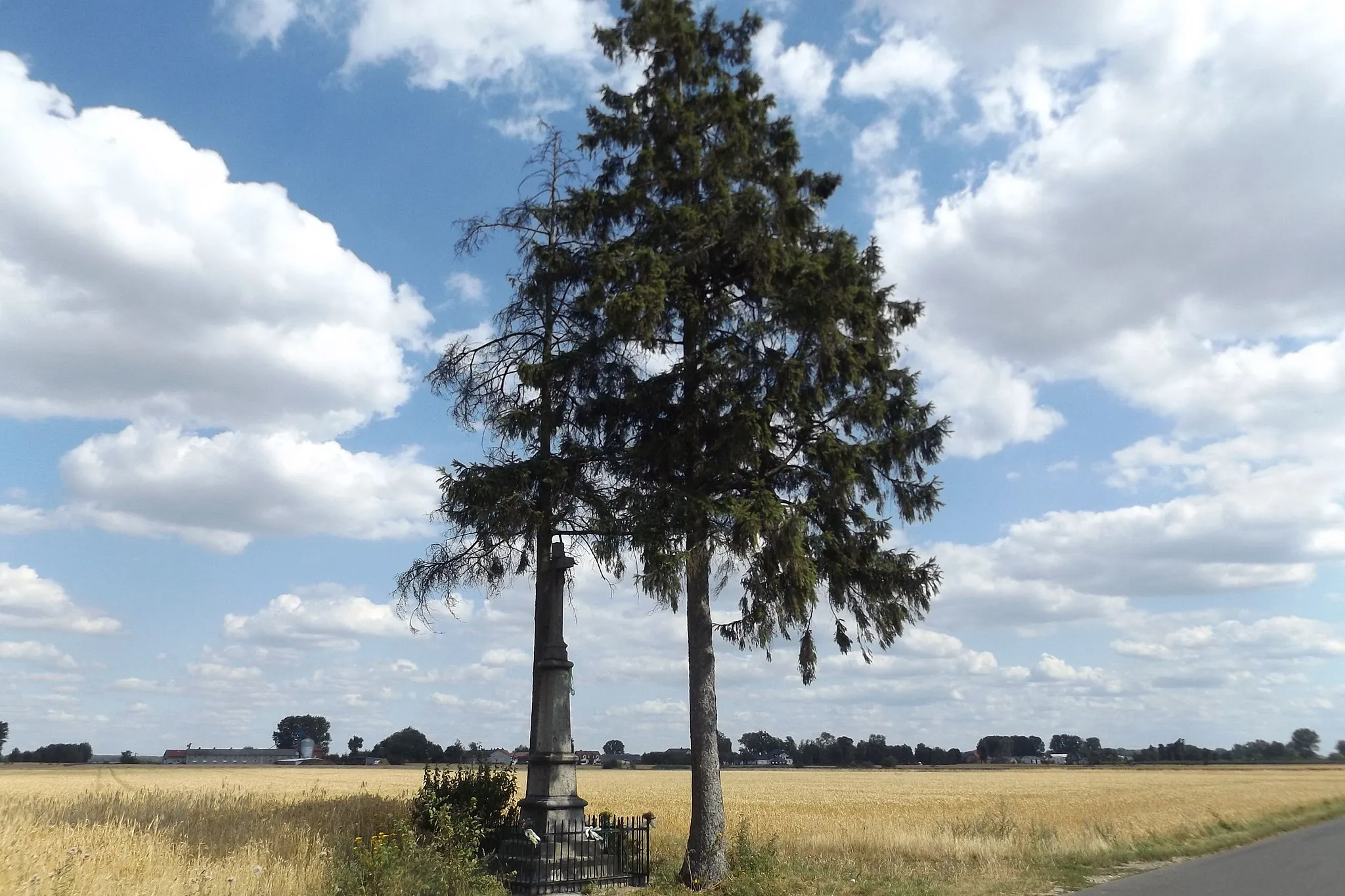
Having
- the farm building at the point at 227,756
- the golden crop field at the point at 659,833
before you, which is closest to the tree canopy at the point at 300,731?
the farm building at the point at 227,756

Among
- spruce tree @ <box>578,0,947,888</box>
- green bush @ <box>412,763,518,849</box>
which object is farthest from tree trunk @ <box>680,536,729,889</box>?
green bush @ <box>412,763,518,849</box>

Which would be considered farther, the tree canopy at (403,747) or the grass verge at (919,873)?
the tree canopy at (403,747)

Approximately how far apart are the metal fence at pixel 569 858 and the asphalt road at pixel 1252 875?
6.81 m

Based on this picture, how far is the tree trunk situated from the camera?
44.1 feet

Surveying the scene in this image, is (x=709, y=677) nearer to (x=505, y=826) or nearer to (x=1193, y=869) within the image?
(x=505, y=826)

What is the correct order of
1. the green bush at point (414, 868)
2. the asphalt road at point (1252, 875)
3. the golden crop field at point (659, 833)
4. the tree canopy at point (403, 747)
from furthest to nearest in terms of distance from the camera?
the tree canopy at point (403, 747)
the asphalt road at point (1252, 875)
the green bush at point (414, 868)
the golden crop field at point (659, 833)

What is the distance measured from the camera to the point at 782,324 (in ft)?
48.5

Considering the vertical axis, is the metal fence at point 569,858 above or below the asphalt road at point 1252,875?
above

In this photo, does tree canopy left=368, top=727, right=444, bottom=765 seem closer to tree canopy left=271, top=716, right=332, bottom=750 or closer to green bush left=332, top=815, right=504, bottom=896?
tree canopy left=271, top=716, right=332, bottom=750

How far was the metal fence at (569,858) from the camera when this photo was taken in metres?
13.0

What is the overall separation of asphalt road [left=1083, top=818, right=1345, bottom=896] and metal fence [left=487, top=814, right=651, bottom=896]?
6.81 meters

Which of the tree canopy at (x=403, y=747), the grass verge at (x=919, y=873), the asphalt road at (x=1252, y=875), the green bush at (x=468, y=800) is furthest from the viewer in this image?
the tree canopy at (x=403, y=747)

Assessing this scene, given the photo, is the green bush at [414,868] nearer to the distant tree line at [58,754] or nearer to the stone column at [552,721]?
the stone column at [552,721]

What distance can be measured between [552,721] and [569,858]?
2.01m
